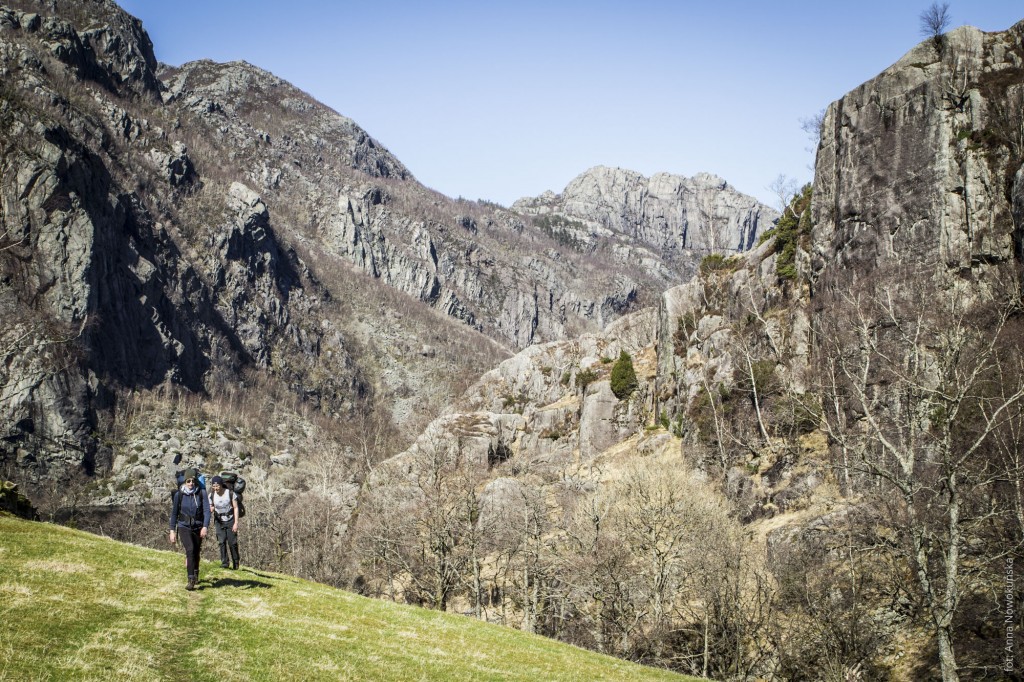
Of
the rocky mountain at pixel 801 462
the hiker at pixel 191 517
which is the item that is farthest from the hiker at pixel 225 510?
the rocky mountain at pixel 801 462

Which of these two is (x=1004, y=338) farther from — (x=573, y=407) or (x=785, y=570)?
(x=573, y=407)

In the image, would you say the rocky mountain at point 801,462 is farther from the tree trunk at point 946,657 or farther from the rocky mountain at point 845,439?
the rocky mountain at point 845,439

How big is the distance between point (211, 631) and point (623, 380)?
78.0 metres

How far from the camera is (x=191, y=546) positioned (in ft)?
57.3

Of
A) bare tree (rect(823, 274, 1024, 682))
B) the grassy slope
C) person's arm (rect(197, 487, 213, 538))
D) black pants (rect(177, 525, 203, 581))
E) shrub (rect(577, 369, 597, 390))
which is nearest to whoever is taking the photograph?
the grassy slope

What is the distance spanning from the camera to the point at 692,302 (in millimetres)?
81188

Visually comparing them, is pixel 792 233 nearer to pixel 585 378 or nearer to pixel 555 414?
pixel 585 378

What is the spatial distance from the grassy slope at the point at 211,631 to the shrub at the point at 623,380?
68.2 m

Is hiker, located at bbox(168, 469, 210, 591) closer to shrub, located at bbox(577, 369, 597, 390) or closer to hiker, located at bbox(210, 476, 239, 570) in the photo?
hiker, located at bbox(210, 476, 239, 570)

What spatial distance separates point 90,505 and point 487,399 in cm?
8846

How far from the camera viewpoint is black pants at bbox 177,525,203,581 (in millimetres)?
17344

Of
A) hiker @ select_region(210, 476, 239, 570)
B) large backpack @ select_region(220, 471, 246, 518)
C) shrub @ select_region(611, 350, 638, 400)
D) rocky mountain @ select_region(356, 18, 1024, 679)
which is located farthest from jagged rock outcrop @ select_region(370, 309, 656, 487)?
hiker @ select_region(210, 476, 239, 570)

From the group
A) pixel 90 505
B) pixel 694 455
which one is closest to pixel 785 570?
pixel 694 455

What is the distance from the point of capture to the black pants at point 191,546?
17.3 meters
